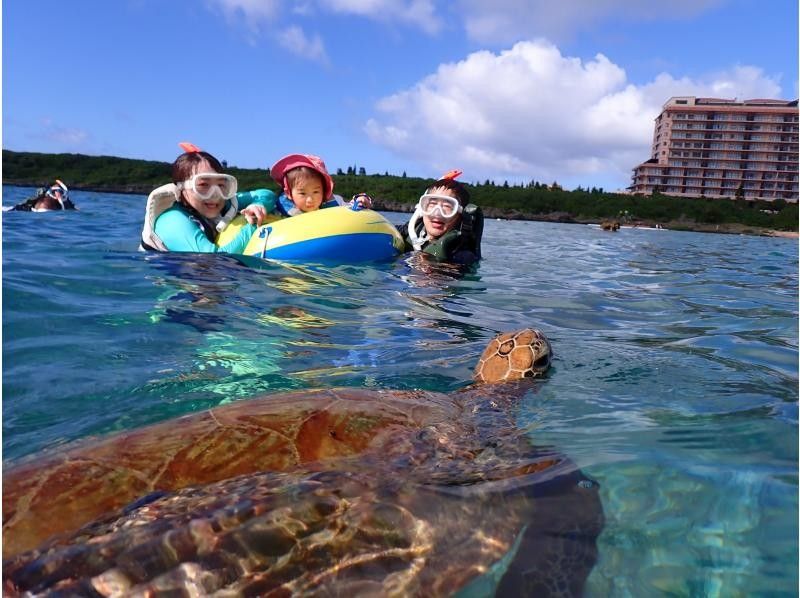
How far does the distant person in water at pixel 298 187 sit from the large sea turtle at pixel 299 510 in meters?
7.29

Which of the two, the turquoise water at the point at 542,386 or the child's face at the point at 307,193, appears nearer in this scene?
the turquoise water at the point at 542,386

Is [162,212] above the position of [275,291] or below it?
above

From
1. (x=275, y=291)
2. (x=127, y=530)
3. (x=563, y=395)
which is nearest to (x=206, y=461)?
(x=127, y=530)

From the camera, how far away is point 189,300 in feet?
18.4

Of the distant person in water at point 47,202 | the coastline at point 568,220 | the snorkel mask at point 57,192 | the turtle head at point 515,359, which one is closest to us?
the turtle head at point 515,359

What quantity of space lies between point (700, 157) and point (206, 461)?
378 feet

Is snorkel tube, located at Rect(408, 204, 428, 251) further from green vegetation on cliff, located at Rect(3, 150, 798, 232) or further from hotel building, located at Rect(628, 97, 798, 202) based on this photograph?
hotel building, located at Rect(628, 97, 798, 202)

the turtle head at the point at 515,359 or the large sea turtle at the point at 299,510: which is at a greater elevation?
the turtle head at the point at 515,359

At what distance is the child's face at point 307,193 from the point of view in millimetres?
9891

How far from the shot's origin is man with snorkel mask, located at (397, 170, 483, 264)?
9.69 metres

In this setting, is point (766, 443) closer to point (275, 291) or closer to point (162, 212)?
point (275, 291)

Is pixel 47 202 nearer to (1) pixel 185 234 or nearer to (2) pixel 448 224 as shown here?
(1) pixel 185 234

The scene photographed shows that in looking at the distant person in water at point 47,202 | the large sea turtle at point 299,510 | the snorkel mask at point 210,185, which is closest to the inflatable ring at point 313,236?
the snorkel mask at point 210,185

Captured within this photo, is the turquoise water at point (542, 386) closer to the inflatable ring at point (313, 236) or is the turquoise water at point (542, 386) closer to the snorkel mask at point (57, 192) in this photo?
the inflatable ring at point (313, 236)
